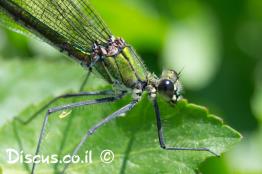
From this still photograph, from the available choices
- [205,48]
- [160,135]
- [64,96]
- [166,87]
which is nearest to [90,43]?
[166,87]

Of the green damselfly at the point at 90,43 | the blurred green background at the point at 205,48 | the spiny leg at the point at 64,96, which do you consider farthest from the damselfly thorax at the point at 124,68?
the blurred green background at the point at 205,48

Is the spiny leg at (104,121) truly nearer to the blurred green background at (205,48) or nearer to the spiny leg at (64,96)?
the spiny leg at (64,96)

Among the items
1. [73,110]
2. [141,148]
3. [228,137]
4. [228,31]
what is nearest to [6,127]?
[73,110]

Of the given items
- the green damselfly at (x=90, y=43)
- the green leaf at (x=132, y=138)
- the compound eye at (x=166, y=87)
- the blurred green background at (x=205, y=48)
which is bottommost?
the green leaf at (x=132, y=138)

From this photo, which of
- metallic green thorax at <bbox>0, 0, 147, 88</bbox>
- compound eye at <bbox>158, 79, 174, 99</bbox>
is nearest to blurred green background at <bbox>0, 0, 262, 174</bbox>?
metallic green thorax at <bbox>0, 0, 147, 88</bbox>

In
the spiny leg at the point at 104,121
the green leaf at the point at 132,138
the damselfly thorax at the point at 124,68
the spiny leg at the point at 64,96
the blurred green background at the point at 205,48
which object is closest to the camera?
the green leaf at the point at 132,138

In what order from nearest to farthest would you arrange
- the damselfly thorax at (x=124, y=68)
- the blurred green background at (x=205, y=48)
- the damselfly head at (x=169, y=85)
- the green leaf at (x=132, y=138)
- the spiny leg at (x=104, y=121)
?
1. the green leaf at (x=132, y=138)
2. the spiny leg at (x=104, y=121)
3. the damselfly head at (x=169, y=85)
4. the damselfly thorax at (x=124, y=68)
5. the blurred green background at (x=205, y=48)

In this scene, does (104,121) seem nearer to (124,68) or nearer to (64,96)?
(64,96)
